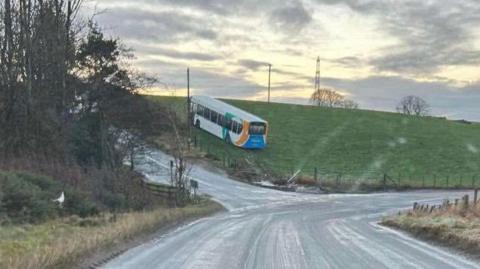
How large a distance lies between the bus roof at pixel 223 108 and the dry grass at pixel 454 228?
45.0m

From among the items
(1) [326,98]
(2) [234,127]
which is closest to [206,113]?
(2) [234,127]

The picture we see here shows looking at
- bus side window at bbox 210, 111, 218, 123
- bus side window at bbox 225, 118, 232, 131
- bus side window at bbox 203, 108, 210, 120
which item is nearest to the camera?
bus side window at bbox 225, 118, 232, 131

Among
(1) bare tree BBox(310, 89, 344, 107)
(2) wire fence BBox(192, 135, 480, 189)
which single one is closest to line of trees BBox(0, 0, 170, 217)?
(2) wire fence BBox(192, 135, 480, 189)

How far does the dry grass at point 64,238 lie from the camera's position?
10562mm

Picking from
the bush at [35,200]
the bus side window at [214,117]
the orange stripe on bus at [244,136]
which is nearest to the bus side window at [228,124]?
the orange stripe on bus at [244,136]

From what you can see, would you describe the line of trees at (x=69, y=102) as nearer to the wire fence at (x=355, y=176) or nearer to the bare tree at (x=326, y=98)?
the wire fence at (x=355, y=176)

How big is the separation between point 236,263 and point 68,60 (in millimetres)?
29881

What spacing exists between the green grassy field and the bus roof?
4.50 metres

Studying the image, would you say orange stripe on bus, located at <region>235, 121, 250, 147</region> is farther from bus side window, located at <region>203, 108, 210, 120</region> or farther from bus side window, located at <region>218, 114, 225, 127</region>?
bus side window, located at <region>203, 108, 210, 120</region>

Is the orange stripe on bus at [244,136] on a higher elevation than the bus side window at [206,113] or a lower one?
lower

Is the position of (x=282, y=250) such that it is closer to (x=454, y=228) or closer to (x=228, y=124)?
(x=454, y=228)

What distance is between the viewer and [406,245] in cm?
1697

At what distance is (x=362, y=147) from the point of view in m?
84.0

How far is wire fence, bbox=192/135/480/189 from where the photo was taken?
62250 mm
